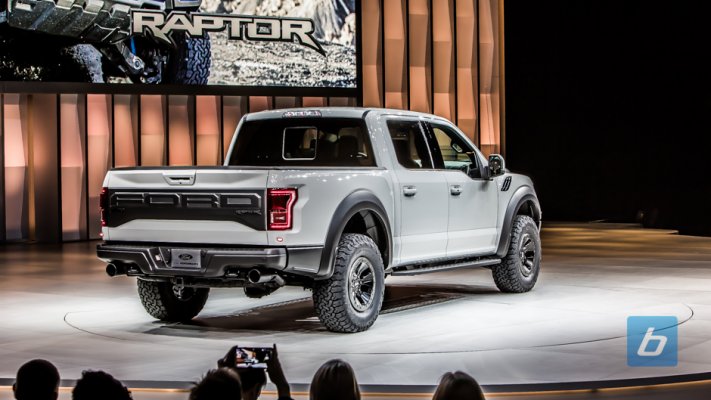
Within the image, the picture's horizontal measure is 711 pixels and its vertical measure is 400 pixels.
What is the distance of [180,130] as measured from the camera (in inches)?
1056

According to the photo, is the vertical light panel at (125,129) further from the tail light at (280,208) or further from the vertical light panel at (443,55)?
the tail light at (280,208)

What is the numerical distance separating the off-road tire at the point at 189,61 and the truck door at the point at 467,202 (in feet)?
45.4

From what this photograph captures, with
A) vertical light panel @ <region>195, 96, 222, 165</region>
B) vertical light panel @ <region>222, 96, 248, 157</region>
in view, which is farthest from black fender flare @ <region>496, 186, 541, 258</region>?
vertical light panel @ <region>222, 96, 248, 157</region>

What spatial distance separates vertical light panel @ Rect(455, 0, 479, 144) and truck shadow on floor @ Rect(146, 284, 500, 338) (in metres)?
16.5

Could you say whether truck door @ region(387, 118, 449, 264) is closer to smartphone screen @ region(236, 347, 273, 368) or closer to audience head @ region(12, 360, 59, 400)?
smartphone screen @ region(236, 347, 273, 368)

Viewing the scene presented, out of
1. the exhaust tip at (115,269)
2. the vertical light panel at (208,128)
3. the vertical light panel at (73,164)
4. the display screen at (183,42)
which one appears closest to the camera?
the exhaust tip at (115,269)

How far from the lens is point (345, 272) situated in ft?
33.5

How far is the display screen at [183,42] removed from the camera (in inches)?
931

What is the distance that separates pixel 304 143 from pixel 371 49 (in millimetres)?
17308

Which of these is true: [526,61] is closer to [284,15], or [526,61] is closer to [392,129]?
[284,15]

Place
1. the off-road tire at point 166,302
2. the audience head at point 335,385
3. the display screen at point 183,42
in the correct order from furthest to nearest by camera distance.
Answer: the display screen at point 183,42 → the off-road tire at point 166,302 → the audience head at point 335,385

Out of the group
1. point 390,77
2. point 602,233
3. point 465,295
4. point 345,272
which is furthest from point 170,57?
point 345,272

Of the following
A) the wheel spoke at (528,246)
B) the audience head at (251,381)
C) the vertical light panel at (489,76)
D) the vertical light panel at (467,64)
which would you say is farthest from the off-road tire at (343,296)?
the vertical light panel at (489,76)

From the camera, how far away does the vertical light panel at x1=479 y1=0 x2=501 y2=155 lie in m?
30.8
